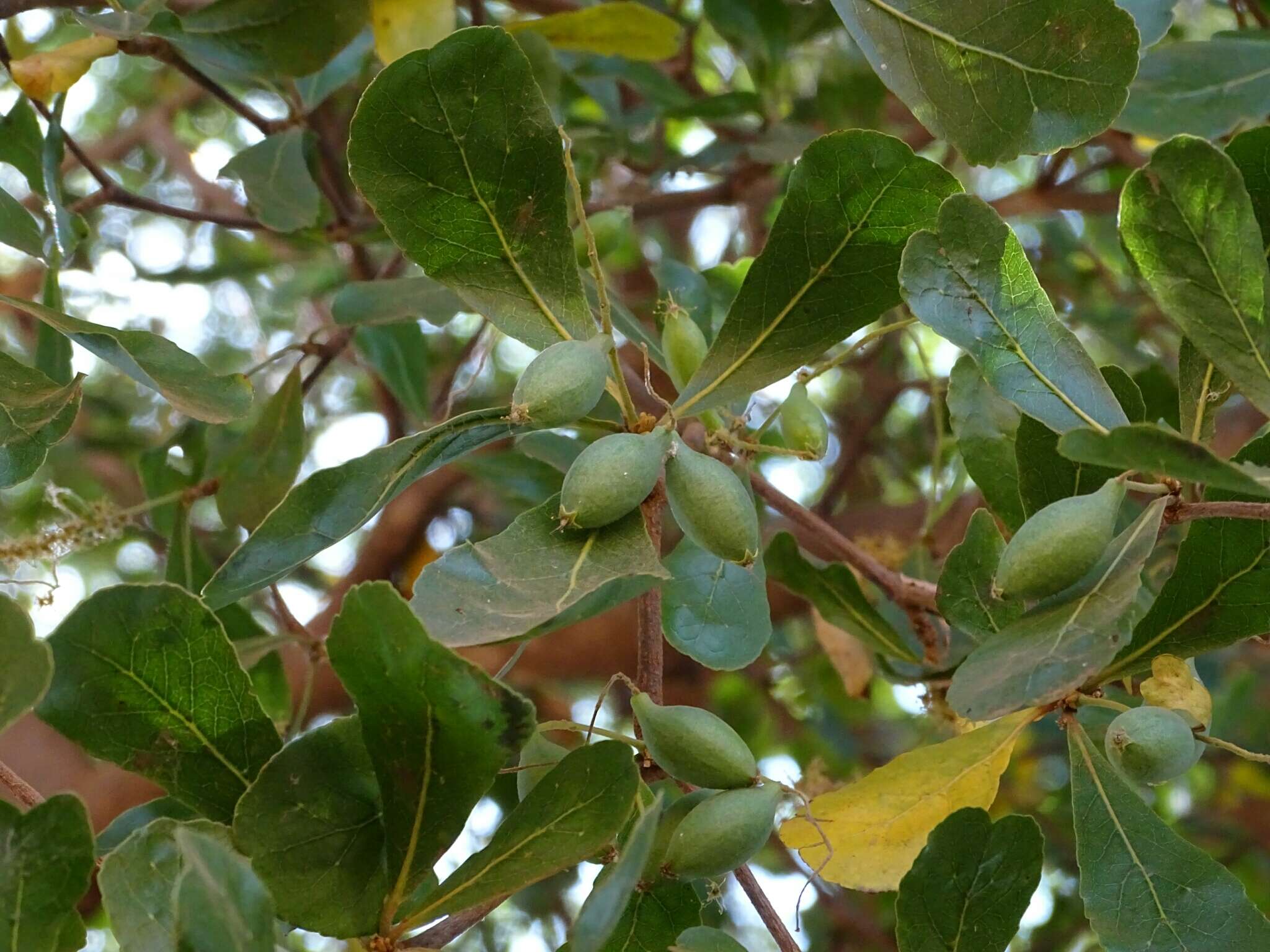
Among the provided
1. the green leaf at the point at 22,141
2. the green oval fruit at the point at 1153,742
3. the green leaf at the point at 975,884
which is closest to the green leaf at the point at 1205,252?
the green oval fruit at the point at 1153,742

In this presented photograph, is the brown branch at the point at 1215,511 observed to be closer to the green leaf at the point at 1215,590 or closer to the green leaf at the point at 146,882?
the green leaf at the point at 1215,590

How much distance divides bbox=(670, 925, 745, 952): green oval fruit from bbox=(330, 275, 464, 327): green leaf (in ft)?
1.99

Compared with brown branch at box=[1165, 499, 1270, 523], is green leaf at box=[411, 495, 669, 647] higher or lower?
higher

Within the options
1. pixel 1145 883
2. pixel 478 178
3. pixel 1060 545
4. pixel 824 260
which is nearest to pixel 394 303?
pixel 478 178

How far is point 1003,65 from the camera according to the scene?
2.81ft

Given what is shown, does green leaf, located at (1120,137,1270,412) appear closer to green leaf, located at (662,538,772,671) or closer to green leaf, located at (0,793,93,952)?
green leaf, located at (662,538,772,671)

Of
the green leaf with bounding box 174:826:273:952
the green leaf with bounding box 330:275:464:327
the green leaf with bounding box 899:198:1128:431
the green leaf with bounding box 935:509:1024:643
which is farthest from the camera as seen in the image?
the green leaf with bounding box 330:275:464:327

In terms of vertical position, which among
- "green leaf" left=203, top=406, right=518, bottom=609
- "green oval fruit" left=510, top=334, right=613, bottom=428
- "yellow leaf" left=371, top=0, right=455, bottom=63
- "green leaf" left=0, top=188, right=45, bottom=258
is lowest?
"green leaf" left=203, top=406, right=518, bottom=609

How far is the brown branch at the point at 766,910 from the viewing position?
0.82 metres

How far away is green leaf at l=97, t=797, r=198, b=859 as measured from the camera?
0.91 metres

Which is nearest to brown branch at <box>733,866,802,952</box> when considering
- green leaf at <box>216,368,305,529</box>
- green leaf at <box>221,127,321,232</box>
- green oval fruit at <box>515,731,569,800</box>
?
green oval fruit at <box>515,731,569,800</box>

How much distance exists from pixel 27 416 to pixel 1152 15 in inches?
41.7

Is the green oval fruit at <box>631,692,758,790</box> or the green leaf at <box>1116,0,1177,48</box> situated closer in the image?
the green oval fruit at <box>631,692,758,790</box>

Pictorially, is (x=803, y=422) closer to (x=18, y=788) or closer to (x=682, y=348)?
(x=682, y=348)
